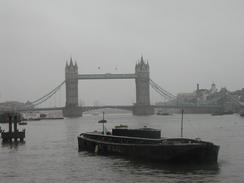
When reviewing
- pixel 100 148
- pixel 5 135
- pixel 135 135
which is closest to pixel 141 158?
pixel 135 135

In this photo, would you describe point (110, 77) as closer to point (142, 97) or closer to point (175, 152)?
point (142, 97)

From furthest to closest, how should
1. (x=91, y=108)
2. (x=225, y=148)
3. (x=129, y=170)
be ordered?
(x=91, y=108), (x=225, y=148), (x=129, y=170)

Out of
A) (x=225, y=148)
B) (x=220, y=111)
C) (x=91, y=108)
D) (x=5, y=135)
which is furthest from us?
(x=220, y=111)

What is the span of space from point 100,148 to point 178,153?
365 inches

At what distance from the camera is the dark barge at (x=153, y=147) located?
29.2 metres

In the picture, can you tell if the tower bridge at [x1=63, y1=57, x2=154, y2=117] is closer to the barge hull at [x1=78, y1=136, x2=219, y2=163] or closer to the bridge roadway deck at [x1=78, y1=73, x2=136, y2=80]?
the bridge roadway deck at [x1=78, y1=73, x2=136, y2=80]

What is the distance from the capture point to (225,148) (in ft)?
133

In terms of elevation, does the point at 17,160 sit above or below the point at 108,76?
below

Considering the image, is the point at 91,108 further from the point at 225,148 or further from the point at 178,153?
the point at 178,153

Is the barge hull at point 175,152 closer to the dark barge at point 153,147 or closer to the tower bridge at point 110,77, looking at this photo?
the dark barge at point 153,147

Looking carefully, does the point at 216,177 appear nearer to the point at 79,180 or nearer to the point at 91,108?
the point at 79,180

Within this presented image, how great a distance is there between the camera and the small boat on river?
29.2m

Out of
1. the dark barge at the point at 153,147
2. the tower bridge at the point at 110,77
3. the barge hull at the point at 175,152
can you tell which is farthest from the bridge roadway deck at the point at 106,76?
the barge hull at the point at 175,152

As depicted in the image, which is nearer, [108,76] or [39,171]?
[39,171]
